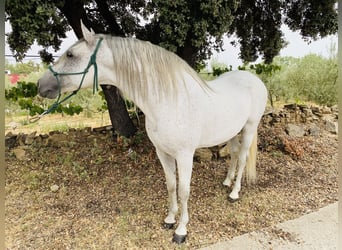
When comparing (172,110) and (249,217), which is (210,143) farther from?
(249,217)

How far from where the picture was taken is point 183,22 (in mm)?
2109

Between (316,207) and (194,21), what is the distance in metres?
1.96

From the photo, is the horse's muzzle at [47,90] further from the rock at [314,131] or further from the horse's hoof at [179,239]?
the rock at [314,131]

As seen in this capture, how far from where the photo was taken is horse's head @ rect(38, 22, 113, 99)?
4.42ft

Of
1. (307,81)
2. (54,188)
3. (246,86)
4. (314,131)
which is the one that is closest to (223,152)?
(246,86)

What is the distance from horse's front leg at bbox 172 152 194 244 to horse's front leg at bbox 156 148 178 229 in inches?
4.9

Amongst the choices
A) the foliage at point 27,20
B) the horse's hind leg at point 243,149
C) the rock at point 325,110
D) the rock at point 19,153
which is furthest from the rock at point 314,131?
the rock at point 19,153

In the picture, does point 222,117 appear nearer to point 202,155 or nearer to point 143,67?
point 143,67

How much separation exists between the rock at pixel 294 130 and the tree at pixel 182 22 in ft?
3.43

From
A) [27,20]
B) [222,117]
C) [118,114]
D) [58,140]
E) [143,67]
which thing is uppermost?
[27,20]

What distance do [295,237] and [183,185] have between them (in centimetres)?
92

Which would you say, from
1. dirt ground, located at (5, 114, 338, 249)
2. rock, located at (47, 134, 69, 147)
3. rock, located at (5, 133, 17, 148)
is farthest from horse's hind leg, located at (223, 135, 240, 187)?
rock, located at (5, 133, 17, 148)

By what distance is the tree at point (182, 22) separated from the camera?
1.81 metres

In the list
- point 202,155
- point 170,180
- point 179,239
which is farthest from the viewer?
point 202,155
